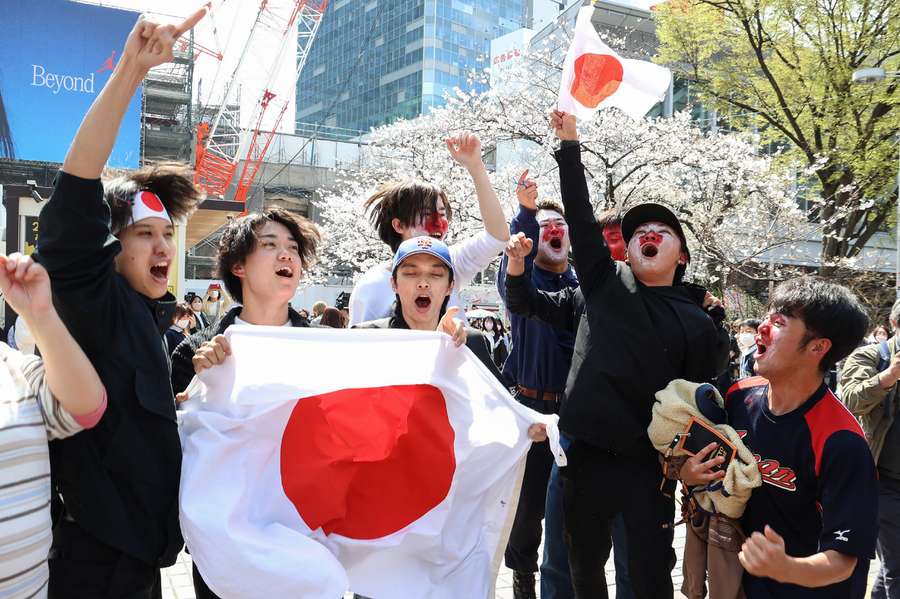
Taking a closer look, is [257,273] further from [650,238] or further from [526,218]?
[650,238]

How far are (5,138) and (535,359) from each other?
2937 cm

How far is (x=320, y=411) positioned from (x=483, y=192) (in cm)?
135

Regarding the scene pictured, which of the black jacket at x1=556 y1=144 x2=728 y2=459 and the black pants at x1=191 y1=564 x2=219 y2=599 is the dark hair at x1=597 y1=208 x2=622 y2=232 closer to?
the black jacket at x1=556 y1=144 x2=728 y2=459

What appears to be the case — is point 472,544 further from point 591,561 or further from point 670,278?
point 670,278

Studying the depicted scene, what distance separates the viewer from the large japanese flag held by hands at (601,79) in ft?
11.6

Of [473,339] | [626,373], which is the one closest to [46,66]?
[473,339]

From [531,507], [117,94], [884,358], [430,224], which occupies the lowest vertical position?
[531,507]

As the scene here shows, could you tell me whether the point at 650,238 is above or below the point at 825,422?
above

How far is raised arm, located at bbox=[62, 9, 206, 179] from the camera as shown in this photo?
6.24 ft

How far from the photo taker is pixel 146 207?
7.67 feet

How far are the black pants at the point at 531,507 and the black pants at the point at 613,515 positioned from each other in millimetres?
653

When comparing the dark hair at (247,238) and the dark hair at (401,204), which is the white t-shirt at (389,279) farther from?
the dark hair at (247,238)

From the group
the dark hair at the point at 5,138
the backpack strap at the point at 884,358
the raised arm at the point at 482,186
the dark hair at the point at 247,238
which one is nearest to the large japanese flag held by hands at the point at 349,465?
the dark hair at the point at 247,238

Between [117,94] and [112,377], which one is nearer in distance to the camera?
[117,94]
